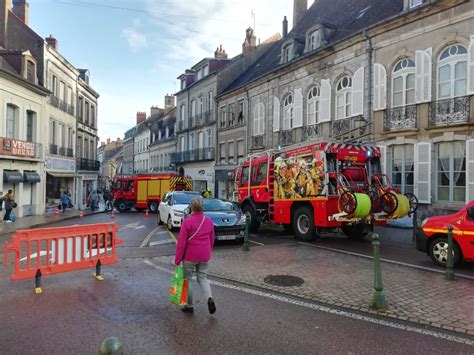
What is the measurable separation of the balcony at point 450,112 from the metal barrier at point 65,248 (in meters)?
13.3

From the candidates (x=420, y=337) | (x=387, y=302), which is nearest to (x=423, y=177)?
(x=387, y=302)

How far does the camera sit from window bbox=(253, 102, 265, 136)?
28136 millimetres

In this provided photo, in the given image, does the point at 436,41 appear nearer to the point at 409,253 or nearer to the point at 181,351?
the point at 409,253

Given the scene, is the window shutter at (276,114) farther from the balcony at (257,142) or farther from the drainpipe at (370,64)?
the drainpipe at (370,64)

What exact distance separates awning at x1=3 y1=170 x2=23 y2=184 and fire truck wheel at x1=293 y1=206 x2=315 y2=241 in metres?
16.3

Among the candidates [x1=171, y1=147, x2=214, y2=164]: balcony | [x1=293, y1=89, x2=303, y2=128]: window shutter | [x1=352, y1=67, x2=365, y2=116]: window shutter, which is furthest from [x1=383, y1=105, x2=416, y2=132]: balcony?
[x1=171, y1=147, x2=214, y2=164]: balcony

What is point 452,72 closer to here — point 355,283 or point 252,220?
point 252,220

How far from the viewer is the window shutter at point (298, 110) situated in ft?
77.6

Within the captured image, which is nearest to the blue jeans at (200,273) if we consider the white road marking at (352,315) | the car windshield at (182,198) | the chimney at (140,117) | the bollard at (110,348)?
the white road marking at (352,315)

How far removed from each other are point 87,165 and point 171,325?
109 feet

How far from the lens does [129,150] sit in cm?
7062

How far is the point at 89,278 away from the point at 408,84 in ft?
49.6

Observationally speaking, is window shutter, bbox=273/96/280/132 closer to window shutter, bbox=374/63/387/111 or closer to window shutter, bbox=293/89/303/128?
window shutter, bbox=293/89/303/128

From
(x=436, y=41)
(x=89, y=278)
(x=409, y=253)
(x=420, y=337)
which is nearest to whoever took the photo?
(x=420, y=337)
